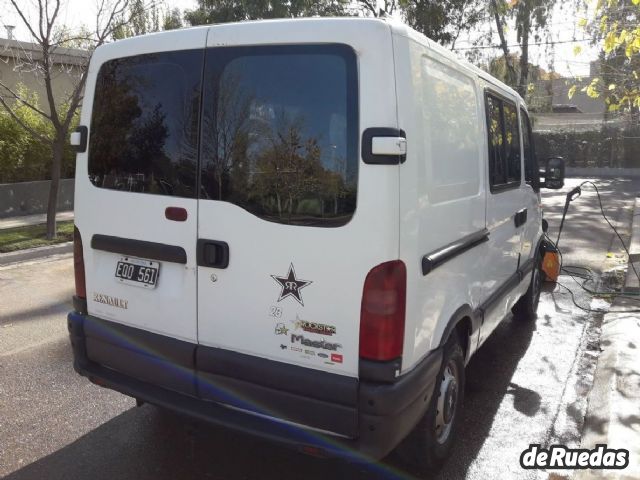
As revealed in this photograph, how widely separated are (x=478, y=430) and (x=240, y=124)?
8.25 ft

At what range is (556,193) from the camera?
73.6ft

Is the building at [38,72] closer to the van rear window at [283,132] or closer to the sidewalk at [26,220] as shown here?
the sidewalk at [26,220]

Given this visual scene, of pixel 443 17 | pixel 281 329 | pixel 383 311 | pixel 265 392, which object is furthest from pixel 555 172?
pixel 443 17

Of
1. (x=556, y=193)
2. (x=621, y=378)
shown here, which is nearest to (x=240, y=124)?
(x=621, y=378)

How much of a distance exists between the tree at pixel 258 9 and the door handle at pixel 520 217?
1478 cm

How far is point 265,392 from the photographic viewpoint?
2678 millimetres

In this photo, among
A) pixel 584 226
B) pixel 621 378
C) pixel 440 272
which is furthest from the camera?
pixel 584 226

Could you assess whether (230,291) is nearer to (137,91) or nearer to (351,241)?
(351,241)

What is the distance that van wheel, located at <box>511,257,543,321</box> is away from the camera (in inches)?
231

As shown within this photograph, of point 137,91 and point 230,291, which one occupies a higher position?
point 137,91

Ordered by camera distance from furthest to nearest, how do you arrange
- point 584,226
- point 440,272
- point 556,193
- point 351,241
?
point 556,193 → point 584,226 → point 440,272 → point 351,241

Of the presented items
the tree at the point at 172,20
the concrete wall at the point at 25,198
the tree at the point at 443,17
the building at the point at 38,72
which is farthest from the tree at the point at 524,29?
the concrete wall at the point at 25,198

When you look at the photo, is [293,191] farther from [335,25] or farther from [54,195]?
[54,195]

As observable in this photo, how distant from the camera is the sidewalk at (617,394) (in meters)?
3.40
